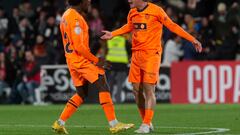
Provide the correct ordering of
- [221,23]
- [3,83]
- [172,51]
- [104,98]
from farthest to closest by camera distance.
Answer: [3,83] → [172,51] → [221,23] → [104,98]

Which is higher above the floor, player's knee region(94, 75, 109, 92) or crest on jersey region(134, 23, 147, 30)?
crest on jersey region(134, 23, 147, 30)

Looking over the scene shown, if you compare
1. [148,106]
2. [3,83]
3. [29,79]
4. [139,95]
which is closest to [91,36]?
[29,79]

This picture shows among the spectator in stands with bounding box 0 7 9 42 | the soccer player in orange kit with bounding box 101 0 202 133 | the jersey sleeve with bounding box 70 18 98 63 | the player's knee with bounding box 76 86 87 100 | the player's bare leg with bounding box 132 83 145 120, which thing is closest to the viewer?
the jersey sleeve with bounding box 70 18 98 63

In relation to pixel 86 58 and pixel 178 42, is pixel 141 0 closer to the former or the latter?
pixel 86 58

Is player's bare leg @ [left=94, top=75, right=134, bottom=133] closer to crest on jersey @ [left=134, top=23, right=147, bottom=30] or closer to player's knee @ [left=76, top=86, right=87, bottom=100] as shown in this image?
player's knee @ [left=76, top=86, right=87, bottom=100]

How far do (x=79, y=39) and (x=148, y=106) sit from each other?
166cm

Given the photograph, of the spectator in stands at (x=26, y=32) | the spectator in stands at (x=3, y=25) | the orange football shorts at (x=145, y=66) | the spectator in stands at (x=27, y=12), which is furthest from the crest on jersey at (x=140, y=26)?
the spectator in stands at (x=27, y=12)

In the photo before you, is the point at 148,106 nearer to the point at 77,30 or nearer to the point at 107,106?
the point at 107,106

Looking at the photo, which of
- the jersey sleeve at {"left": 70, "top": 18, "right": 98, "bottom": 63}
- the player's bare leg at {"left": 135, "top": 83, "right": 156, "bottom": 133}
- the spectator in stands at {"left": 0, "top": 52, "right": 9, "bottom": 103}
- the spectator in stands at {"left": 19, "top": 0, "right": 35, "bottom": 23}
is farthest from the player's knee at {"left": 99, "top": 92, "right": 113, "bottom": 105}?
the spectator in stands at {"left": 19, "top": 0, "right": 35, "bottom": 23}

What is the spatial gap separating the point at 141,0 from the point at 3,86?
15.0 m

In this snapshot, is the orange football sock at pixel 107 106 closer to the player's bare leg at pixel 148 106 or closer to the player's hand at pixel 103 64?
the player's hand at pixel 103 64

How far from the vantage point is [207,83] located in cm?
2520

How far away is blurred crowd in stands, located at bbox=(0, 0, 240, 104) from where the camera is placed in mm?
26750

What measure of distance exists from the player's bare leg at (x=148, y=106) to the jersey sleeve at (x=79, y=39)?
3.91ft
